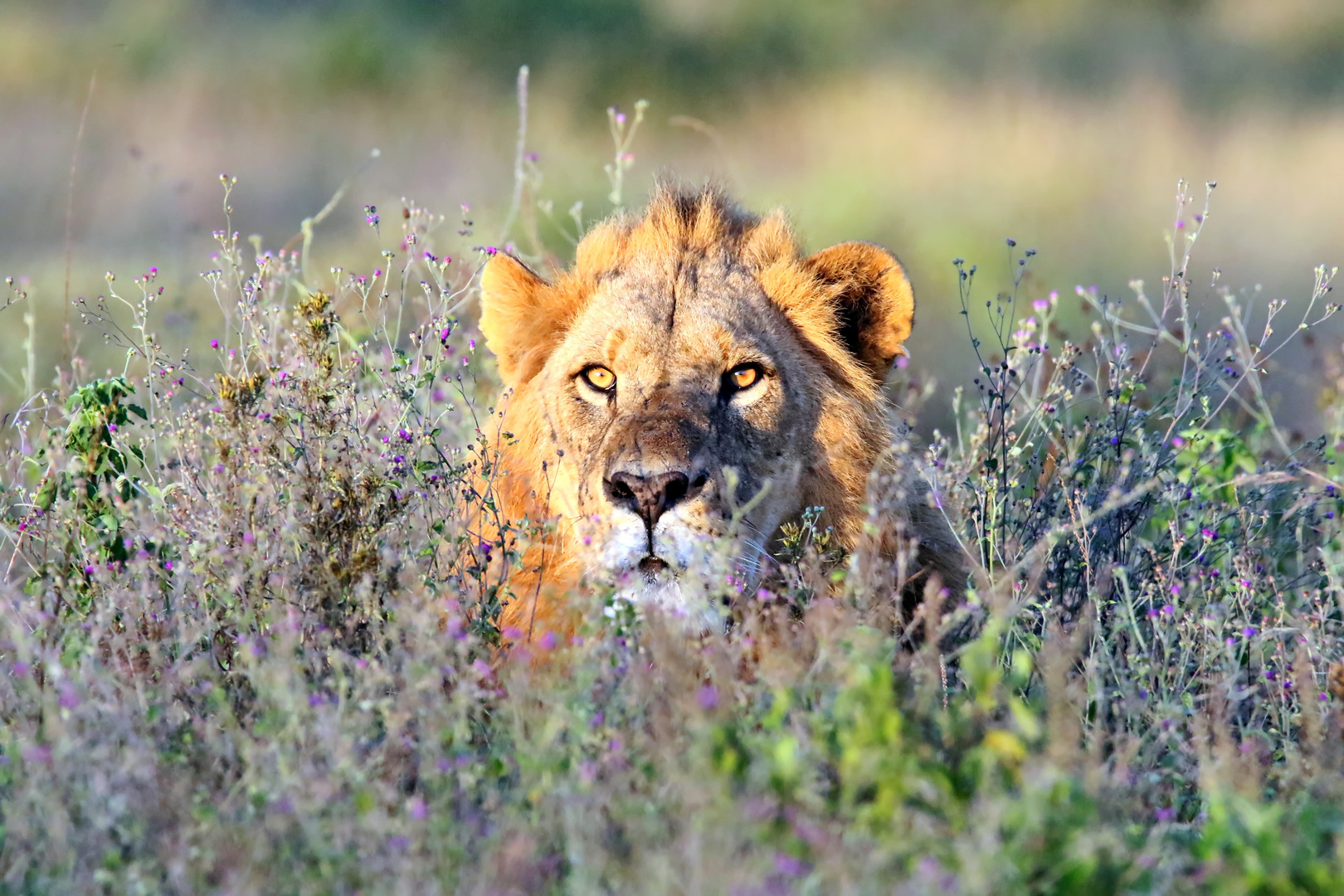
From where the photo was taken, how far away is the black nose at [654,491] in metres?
4.63

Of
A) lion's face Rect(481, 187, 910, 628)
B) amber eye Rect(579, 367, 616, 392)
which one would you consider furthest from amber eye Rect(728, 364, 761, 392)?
amber eye Rect(579, 367, 616, 392)

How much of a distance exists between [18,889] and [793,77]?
19.9 m

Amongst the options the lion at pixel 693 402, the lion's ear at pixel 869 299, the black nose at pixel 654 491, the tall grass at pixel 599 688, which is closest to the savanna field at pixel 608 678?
the tall grass at pixel 599 688

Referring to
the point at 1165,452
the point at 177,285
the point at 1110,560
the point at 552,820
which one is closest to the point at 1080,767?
the point at 552,820

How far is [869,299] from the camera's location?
559cm

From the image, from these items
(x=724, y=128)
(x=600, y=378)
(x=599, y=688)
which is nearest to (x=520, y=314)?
(x=600, y=378)

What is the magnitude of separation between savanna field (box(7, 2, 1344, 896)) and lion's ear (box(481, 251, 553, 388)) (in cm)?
28

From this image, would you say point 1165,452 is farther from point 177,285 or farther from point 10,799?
point 177,285

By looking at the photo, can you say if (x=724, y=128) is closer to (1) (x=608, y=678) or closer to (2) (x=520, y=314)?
(2) (x=520, y=314)

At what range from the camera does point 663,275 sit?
5.48m

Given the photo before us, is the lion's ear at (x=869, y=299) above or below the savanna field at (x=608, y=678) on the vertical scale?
above

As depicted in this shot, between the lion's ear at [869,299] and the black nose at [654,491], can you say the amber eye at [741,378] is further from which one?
the black nose at [654,491]

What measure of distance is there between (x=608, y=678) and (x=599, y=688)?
0.04 m

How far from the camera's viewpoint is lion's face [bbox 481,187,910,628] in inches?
183
